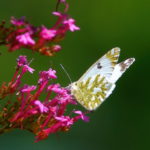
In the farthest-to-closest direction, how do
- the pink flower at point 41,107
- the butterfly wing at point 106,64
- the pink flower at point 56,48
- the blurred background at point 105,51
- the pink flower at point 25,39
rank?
1. the blurred background at point 105,51
2. the butterfly wing at point 106,64
3. the pink flower at point 41,107
4. the pink flower at point 56,48
5. the pink flower at point 25,39

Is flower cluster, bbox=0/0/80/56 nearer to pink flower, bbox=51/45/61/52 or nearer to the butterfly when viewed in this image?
pink flower, bbox=51/45/61/52

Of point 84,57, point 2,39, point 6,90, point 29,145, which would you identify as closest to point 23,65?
point 6,90

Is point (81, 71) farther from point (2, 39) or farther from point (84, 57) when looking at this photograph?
point (2, 39)

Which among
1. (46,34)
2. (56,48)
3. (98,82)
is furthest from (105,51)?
(46,34)

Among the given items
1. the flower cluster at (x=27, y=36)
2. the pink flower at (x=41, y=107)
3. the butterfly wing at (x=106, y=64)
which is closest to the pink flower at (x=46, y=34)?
the flower cluster at (x=27, y=36)

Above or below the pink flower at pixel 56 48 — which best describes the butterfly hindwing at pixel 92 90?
below

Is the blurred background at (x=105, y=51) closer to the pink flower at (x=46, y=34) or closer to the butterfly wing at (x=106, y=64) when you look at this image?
the butterfly wing at (x=106, y=64)

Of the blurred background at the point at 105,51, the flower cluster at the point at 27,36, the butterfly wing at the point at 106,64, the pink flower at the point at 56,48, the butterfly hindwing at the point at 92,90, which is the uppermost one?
the flower cluster at the point at 27,36

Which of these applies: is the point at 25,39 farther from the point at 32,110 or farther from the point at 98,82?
the point at 98,82
